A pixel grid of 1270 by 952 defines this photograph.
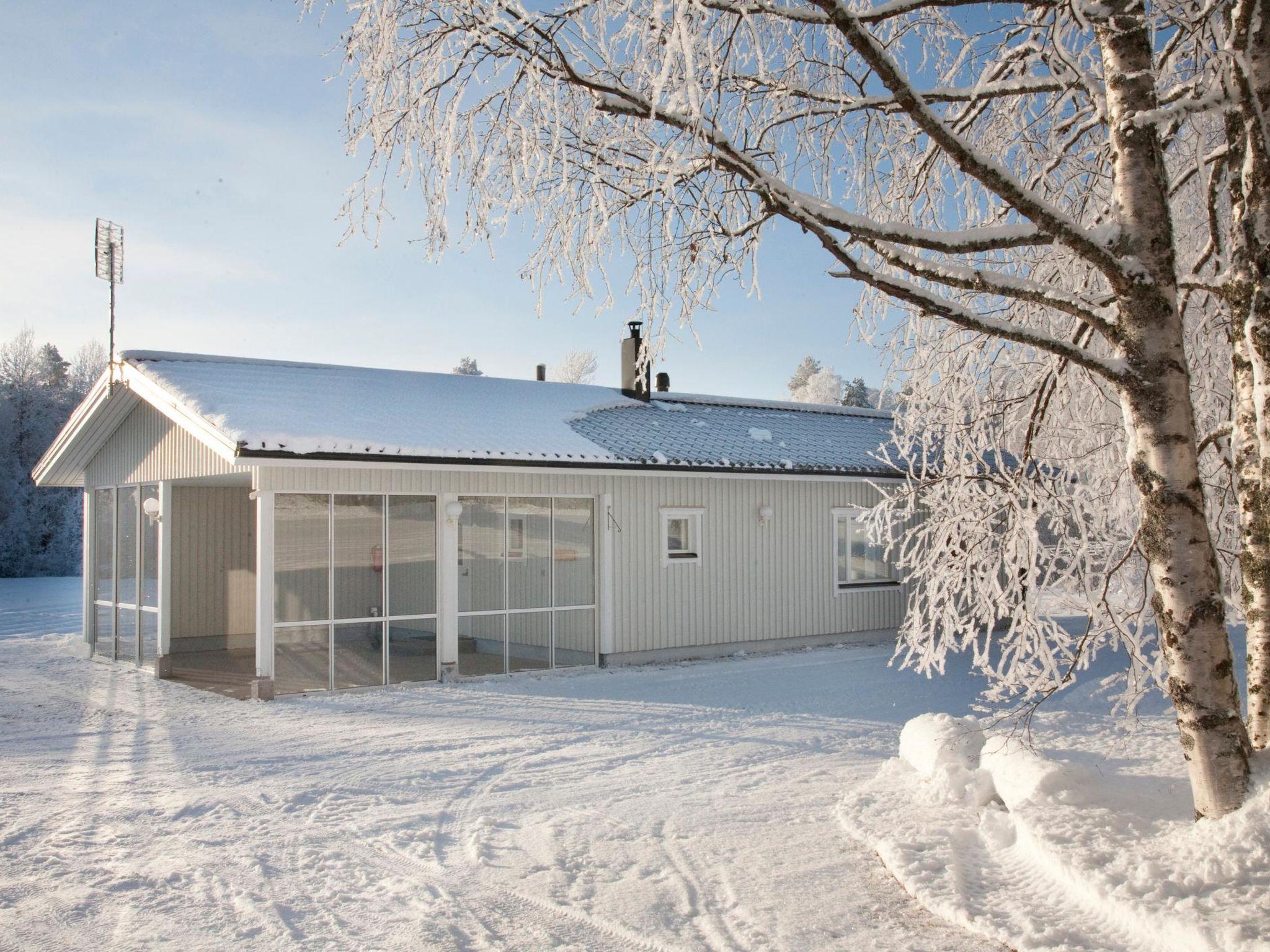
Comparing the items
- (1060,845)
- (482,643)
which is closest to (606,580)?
(482,643)

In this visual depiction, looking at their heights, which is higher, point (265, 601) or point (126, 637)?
point (265, 601)

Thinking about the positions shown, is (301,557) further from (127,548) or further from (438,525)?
(127,548)

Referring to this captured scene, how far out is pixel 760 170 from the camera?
4.42m

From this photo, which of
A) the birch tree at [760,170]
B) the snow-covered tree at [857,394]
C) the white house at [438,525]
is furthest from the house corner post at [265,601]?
the snow-covered tree at [857,394]

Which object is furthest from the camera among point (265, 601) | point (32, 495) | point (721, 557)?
point (32, 495)

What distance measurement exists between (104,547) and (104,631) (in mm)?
1222

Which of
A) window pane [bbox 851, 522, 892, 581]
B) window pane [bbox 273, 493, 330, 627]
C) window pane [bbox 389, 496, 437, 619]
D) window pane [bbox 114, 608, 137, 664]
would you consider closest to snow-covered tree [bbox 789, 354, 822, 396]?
window pane [bbox 851, 522, 892, 581]

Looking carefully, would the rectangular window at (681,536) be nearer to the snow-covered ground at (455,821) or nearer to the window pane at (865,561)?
the snow-covered ground at (455,821)

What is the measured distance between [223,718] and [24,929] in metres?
5.37

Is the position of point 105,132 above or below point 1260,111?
above

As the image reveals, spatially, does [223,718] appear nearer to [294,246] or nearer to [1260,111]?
[294,246]

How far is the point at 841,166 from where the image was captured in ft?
21.6

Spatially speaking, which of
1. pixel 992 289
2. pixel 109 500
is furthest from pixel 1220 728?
pixel 109 500

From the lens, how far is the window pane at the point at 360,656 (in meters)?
11.0
